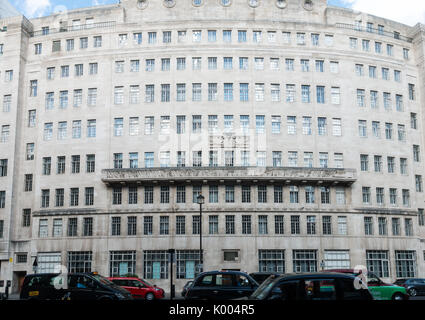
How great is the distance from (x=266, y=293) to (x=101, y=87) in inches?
1592

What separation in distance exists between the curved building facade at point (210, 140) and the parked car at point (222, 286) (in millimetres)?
24647

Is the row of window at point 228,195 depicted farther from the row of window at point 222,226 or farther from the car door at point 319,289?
the car door at point 319,289

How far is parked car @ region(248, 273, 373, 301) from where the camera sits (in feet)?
28.8

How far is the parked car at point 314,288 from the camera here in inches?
346

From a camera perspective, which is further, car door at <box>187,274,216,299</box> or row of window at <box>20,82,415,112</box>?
row of window at <box>20,82,415,112</box>

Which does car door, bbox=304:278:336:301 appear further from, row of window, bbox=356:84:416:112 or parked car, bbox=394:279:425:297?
row of window, bbox=356:84:416:112

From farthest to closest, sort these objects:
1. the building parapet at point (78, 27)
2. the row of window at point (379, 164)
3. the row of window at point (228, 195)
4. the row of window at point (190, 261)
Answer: the building parapet at point (78, 27), the row of window at point (379, 164), the row of window at point (228, 195), the row of window at point (190, 261)

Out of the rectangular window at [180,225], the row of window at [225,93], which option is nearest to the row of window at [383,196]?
the row of window at [225,93]

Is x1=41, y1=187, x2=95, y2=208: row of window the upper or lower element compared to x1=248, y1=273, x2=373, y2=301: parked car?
upper

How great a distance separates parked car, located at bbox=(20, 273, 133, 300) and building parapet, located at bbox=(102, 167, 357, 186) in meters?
23.4

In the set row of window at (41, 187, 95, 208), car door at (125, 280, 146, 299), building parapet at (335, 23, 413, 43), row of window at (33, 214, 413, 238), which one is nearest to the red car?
car door at (125, 280, 146, 299)

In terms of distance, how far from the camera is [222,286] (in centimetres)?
1675

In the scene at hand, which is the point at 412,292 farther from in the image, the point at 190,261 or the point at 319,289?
the point at 319,289
